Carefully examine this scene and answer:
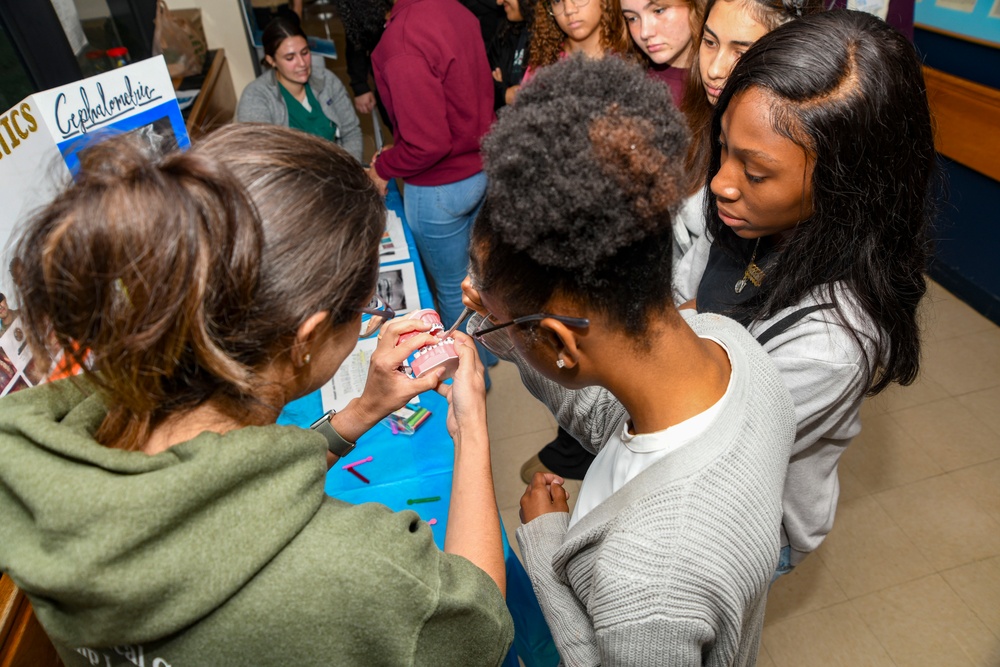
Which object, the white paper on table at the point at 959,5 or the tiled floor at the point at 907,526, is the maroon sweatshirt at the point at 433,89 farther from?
the white paper on table at the point at 959,5

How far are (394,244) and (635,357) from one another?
5.73 ft

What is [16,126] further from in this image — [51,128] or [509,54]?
[509,54]

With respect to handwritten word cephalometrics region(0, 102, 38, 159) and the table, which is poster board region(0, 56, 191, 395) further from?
the table

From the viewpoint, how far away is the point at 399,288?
7.13 feet

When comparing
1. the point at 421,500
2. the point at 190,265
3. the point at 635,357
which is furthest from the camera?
the point at 421,500

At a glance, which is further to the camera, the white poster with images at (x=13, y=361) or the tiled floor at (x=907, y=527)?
the tiled floor at (x=907, y=527)

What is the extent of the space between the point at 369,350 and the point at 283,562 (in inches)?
47.1

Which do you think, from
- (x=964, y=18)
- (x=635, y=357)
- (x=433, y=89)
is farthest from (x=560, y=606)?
(x=964, y=18)

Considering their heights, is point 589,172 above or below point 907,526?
above

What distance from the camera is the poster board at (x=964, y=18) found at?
286 centimetres

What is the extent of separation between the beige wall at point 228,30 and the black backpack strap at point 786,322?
4.29m

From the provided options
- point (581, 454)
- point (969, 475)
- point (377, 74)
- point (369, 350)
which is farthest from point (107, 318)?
point (969, 475)

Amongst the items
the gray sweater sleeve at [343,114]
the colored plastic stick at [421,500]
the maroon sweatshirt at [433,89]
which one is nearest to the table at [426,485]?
the colored plastic stick at [421,500]

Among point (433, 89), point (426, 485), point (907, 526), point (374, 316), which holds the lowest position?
point (907, 526)
